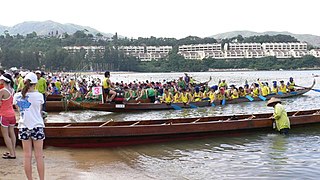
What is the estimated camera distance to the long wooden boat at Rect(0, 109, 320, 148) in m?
10.0

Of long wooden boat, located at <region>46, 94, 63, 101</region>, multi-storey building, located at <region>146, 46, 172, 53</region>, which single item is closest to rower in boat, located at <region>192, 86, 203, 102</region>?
long wooden boat, located at <region>46, 94, 63, 101</region>

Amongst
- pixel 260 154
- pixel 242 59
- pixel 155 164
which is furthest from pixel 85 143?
pixel 242 59

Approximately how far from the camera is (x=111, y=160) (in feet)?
30.5

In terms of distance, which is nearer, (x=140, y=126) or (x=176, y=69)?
(x=140, y=126)

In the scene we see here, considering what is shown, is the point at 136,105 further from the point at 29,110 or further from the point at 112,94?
the point at 29,110

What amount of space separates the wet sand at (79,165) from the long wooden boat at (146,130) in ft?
0.94

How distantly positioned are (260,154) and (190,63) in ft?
416

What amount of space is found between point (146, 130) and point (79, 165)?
261 centimetres

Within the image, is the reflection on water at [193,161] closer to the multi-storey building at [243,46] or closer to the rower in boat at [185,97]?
the rower in boat at [185,97]

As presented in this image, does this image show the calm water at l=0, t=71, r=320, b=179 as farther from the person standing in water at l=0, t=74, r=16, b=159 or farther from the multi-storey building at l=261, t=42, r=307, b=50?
the multi-storey building at l=261, t=42, r=307, b=50

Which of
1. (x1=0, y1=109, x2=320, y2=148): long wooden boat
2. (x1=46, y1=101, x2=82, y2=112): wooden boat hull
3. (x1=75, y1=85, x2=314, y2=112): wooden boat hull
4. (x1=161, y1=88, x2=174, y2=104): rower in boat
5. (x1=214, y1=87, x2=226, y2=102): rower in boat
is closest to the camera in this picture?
(x1=0, y1=109, x2=320, y2=148): long wooden boat

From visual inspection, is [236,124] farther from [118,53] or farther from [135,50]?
[135,50]

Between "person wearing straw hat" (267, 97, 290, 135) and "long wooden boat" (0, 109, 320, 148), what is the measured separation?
0.24m

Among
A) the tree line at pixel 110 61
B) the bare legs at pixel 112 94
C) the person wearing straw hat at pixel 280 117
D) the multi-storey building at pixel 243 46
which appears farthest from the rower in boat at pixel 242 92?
the multi-storey building at pixel 243 46
